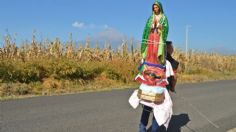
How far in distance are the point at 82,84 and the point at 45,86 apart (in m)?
2.26

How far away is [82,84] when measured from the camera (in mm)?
18531

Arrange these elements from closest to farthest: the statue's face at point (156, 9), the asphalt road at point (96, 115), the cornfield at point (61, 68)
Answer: the statue's face at point (156, 9) < the asphalt road at point (96, 115) < the cornfield at point (61, 68)

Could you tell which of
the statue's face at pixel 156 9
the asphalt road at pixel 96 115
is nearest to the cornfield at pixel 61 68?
the asphalt road at pixel 96 115

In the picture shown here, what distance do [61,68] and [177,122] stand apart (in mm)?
9425

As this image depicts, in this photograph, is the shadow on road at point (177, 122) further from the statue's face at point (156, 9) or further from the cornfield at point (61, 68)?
the cornfield at point (61, 68)

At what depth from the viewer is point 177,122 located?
9.71m

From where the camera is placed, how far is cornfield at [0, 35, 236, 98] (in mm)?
16094

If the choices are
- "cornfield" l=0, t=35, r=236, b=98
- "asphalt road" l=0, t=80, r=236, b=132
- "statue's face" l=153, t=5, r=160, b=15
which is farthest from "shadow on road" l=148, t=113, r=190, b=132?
"cornfield" l=0, t=35, r=236, b=98

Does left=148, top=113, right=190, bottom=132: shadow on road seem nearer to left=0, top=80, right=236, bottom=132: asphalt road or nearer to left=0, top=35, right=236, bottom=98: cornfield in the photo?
left=0, top=80, right=236, bottom=132: asphalt road

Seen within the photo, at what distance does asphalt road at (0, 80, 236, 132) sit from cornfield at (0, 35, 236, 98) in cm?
271

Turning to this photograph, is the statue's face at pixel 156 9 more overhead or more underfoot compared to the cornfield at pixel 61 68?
more overhead

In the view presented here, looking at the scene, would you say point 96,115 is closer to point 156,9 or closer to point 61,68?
point 156,9

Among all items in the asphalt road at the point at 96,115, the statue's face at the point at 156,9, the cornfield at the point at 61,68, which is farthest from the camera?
the cornfield at the point at 61,68

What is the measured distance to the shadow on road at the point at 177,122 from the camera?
8.73 metres
